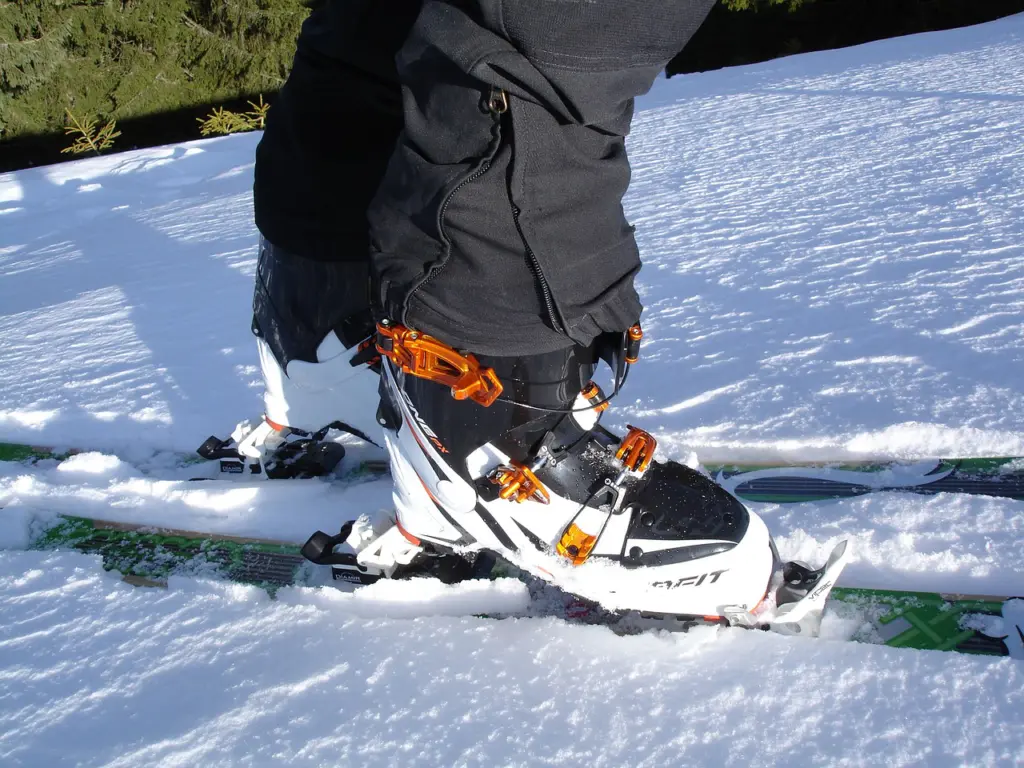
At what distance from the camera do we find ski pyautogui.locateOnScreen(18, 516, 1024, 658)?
1.02 meters

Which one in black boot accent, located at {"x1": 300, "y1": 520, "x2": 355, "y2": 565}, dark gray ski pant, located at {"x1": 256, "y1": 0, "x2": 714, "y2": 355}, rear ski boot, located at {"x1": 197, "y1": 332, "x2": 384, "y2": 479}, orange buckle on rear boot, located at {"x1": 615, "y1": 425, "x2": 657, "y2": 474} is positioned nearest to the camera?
dark gray ski pant, located at {"x1": 256, "y1": 0, "x2": 714, "y2": 355}

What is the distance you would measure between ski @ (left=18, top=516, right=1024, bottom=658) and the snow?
4cm

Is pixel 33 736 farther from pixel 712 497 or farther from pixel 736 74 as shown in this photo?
pixel 736 74

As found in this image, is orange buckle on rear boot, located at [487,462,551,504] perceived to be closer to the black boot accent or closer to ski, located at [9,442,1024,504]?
the black boot accent

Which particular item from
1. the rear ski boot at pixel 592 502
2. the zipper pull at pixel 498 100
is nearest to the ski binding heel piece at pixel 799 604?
the rear ski boot at pixel 592 502

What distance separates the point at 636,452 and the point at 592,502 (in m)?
0.08

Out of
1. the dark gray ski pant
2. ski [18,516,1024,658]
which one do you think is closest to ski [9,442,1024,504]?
ski [18,516,1024,658]

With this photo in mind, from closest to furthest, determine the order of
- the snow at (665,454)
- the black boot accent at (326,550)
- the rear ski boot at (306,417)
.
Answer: the snow at (665,454)
the black boot accent at (326,550)
the rear ski boot at (306,417)

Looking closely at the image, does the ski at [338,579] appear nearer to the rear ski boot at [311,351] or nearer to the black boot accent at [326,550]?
the black boot accent at [326,550]

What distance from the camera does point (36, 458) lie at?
5.57ft

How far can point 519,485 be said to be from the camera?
976 mm

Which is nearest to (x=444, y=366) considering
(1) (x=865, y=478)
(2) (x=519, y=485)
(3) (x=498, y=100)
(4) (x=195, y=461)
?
(2) (x=519, y=485)

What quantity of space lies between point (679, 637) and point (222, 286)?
6.93 feet

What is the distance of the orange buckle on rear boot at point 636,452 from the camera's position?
0.99 meters
